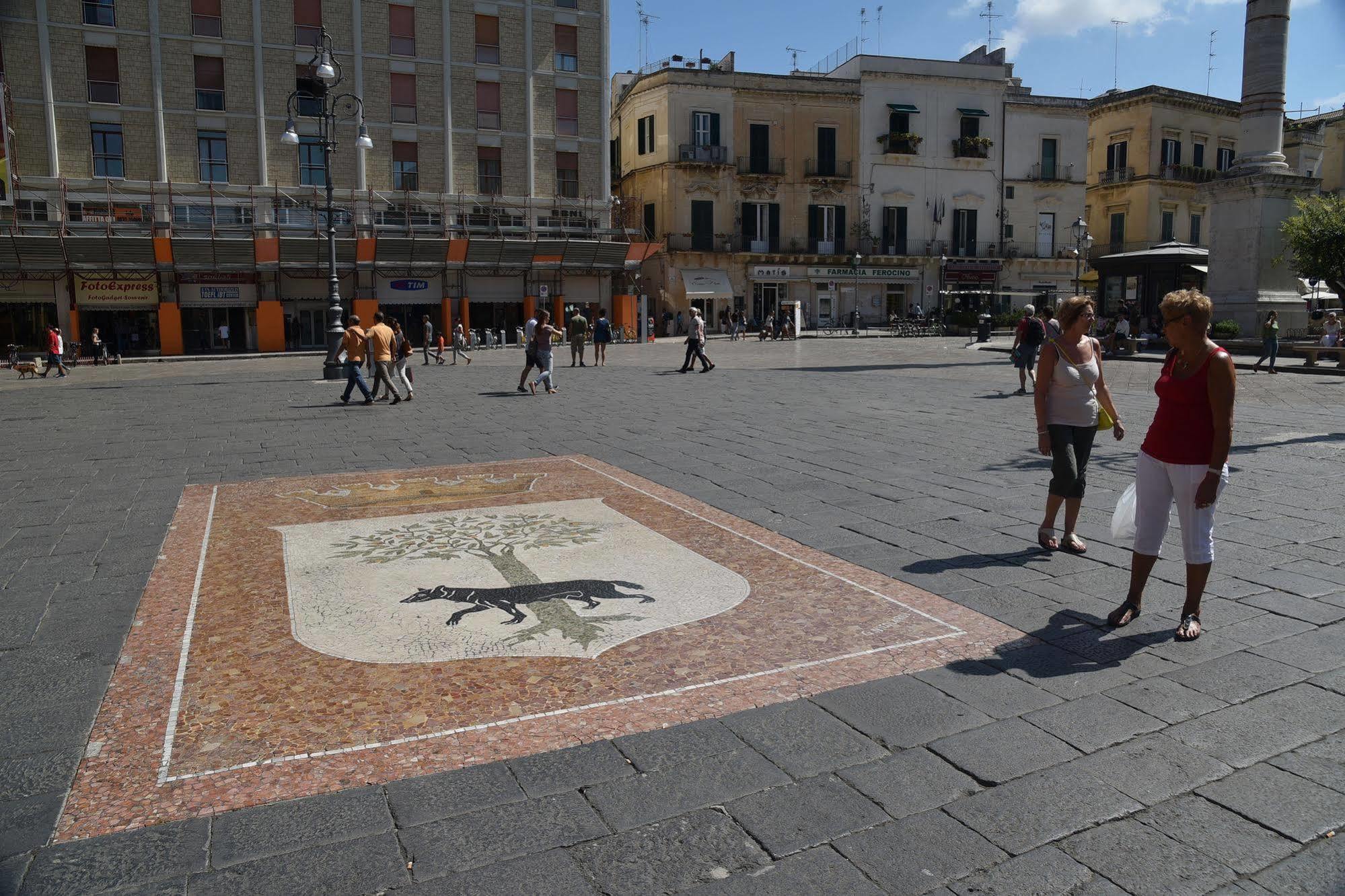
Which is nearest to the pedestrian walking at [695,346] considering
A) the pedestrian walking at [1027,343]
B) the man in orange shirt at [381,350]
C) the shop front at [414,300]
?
the pedestrian walking at [1027,343]

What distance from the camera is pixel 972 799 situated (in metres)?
3.06

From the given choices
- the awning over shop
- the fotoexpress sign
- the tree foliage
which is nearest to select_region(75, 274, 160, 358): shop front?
the fotoexpress sign

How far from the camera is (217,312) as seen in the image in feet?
120

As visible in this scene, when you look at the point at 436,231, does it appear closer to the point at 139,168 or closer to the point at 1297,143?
the point at 139,168

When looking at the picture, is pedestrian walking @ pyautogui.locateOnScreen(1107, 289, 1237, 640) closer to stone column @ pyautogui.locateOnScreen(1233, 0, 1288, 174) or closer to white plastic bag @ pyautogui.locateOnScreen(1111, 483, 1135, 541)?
white plastic bag @ pyautogui.locateOnScreen(1111, 483, 1135, 541)

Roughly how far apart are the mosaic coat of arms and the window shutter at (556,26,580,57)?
123 ft

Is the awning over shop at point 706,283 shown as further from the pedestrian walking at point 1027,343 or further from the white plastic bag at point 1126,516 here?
the white plastic bag at point 1126,516

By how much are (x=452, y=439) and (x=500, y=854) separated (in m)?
8.91

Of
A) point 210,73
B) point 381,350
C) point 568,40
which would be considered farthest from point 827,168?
point 381,350

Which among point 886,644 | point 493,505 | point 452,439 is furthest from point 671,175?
point 886,644

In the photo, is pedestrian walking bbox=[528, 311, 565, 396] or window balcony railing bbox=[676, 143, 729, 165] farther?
window balcony railing bbox=[676, 143, 729, 165]

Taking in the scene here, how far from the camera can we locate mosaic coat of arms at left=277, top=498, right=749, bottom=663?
4.51 meters

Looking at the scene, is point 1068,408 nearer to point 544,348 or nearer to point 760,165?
point 544,348

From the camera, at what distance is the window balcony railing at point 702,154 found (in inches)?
1807
